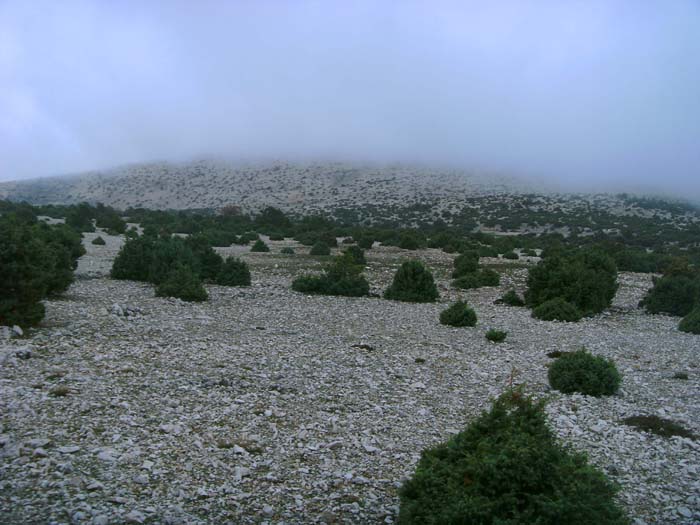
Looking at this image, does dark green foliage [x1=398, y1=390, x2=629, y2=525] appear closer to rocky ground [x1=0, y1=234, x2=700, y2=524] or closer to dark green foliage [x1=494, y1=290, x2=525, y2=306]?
rocky ground [x1=0, y1=234, x2=700, y2=524]

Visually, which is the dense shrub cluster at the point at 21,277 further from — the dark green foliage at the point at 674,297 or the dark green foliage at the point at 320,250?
the dark green foliage at the point at 320,250

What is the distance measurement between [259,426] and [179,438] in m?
1.17

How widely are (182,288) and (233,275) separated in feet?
14.6

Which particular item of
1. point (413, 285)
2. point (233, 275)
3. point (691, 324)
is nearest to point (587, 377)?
point (691, 324)

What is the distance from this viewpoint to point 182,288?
1842 centimetres

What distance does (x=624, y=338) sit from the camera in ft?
56.1

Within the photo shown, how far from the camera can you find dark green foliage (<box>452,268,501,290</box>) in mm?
25438

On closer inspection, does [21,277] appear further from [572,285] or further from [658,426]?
[572,285]

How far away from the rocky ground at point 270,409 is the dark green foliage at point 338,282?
15.3 feet

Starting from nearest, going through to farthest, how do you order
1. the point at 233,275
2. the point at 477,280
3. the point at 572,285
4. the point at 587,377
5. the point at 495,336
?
the point at 587,377, the point at 495,336, the point at 572,285, the point at 233,275, the point at 477,280

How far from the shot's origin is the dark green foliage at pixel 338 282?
22078 mm

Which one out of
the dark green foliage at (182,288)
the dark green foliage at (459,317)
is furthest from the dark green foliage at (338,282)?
the dark green foliage at (459,317)

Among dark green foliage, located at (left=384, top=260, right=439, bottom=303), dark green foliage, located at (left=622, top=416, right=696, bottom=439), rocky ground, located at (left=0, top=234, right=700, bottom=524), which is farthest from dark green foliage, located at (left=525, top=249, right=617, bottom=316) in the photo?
dark green foliage, located at (left=622, top=416, right=696, bottom=439)

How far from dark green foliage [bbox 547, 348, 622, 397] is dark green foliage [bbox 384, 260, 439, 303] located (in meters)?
10.5
